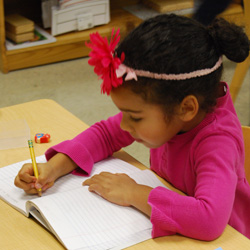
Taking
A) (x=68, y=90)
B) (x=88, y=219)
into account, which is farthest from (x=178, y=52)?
(x=68, y=90)

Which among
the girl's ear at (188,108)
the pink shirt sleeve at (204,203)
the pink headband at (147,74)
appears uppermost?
the pink headband at (147,74)

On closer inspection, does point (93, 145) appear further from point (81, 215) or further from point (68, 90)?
point (68, 90)

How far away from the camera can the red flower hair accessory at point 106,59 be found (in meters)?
0.87

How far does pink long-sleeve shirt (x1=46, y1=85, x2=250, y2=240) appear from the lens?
852 millimetres

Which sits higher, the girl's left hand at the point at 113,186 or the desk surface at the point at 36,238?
the girl's left hand at the point at 113,186

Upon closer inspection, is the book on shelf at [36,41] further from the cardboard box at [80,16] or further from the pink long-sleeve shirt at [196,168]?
the pink long-sleeve shirt at [196,168]

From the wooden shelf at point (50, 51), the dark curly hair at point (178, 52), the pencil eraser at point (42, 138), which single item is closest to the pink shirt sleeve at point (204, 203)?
the dark curly hair at point (178, 52)

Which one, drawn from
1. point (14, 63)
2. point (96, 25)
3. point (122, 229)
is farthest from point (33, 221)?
point (96, 25)

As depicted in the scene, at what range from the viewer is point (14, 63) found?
2.98 metres

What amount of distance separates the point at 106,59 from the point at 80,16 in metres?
2.31

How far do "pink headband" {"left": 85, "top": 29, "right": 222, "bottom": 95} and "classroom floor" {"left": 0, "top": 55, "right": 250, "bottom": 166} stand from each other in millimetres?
1619

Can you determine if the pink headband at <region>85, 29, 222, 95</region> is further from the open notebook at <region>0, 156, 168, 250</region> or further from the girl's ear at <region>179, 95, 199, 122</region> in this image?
the open notebook at <region>0, 156, 168, 250</region>

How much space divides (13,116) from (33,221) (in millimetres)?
431

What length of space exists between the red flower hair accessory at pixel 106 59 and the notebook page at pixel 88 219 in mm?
227
